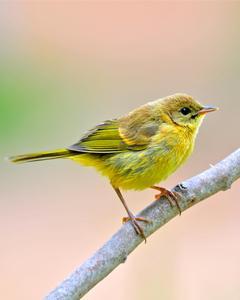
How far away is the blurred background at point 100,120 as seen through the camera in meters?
6.55

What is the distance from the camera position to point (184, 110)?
4.82 meters

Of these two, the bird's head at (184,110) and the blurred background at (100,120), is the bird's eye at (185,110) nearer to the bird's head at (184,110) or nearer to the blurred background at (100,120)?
the bird's head at (184,110)

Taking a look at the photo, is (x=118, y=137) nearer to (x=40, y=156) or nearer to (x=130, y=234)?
(x=40, y=156)

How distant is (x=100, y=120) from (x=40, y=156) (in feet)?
17.3

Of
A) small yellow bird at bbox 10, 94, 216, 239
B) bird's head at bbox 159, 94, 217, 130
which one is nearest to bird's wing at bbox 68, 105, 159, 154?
small yellow bird at bbox 10, 94, 216, 239

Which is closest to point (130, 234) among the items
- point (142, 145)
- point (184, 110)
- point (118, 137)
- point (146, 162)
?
point (146, 162)

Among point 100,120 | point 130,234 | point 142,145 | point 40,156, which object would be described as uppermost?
point 40,156

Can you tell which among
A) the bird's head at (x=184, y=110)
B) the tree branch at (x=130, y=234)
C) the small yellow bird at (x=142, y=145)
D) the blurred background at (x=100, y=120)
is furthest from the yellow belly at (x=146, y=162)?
the blurred background at (x=100, y=120)

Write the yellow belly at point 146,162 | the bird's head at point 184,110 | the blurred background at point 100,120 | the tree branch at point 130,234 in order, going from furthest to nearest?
1. the blurred background at point 100,120
2. the bird's head at point 184,110
3. the yellow belly at point 146,162
4. the tree branch at point 130,234

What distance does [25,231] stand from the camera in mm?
7957

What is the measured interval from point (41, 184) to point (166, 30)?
4887 millimetres

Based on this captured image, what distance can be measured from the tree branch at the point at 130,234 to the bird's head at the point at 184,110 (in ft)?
3.39

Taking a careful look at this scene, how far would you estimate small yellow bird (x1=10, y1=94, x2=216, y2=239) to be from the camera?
4457 millimetres

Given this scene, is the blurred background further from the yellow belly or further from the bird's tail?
the bird's tail
